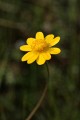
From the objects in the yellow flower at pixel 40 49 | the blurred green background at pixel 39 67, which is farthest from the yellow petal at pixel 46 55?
the blurred green background at pixel 39 67

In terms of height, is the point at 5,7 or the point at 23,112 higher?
the point at 5,7

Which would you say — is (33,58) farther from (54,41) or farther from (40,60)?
(54,41)

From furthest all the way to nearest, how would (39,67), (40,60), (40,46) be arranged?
(39,67), (40,46), (40,60)

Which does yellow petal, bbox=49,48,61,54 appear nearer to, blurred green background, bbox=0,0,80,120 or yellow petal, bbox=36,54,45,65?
yellow petal, bbox=36,54,45,65

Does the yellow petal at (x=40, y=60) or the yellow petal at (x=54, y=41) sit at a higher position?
the yellow petal at (x=54, y=41)

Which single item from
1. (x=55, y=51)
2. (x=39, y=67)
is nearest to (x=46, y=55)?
(x=55, y=51)

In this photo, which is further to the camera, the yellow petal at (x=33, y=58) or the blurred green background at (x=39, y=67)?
the blurred green background at (x=39, y=67)

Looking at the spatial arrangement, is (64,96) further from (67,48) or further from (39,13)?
(39,13)

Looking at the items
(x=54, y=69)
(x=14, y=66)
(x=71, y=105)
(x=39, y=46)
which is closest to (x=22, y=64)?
(x=14, y=66)

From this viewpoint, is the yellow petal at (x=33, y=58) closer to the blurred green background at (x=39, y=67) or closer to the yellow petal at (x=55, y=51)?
the yellow petal at (x=55, y=51)
